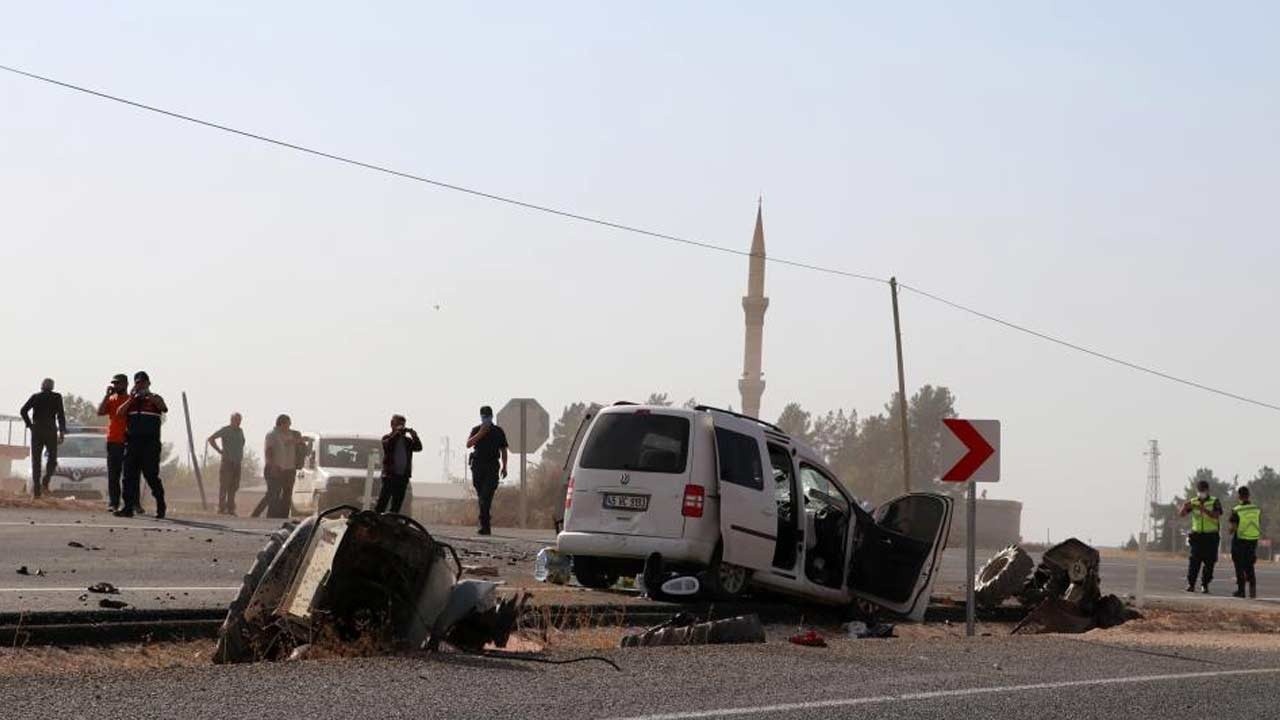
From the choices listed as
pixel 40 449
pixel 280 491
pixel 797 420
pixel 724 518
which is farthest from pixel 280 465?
pixel 797 420

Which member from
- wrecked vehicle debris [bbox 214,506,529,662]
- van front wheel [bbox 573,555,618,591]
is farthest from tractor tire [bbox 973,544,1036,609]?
wrecked vehicle debris [bbox 214,506,529,662]

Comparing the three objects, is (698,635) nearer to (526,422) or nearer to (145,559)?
(145,559)

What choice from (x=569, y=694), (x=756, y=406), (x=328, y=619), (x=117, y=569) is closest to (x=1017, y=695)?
(x=569, y=694)

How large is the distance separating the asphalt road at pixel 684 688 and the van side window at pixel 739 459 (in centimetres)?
497

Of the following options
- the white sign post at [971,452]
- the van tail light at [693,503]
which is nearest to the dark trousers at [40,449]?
the van tail light at [693,503]

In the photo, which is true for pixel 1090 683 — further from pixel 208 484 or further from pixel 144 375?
pixel 208 484

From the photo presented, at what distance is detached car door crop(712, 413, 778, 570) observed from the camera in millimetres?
19078

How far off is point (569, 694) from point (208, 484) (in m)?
124

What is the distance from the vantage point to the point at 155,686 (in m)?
10.3

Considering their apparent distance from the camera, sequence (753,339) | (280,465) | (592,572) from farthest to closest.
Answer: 1. (753,339)
2. (280,465)
3. (592,572)

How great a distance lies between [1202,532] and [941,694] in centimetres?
1919

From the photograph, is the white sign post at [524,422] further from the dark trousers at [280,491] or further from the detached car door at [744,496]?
the detached car door at [744,496]

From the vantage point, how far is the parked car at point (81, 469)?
39.0 m

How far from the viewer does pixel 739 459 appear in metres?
19.4
